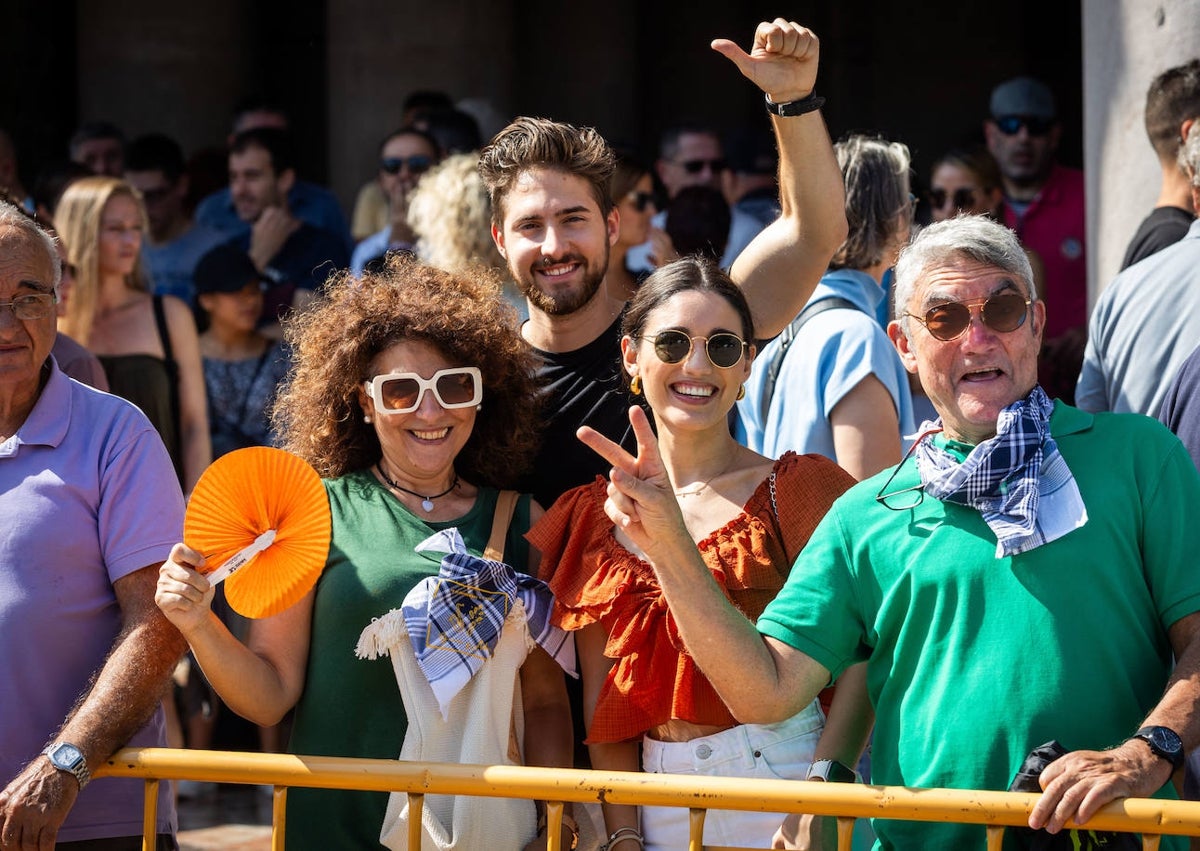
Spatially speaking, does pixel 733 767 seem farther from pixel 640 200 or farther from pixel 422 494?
pixel 640 200

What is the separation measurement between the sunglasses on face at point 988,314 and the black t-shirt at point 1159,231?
80.4 inches

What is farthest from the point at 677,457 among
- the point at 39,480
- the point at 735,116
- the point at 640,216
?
the point at 735,116

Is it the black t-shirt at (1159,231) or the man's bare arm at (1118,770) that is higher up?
the black t-shirt at (1159,231)

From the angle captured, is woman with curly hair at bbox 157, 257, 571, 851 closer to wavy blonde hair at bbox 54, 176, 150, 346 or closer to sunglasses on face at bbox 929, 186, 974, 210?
wavy blonde hair at bbox 54, 176, 150, 346

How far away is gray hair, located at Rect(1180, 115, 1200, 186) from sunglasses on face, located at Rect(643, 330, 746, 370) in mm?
1781

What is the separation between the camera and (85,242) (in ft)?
19.5

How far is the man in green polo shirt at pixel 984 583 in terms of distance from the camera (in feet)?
9.19

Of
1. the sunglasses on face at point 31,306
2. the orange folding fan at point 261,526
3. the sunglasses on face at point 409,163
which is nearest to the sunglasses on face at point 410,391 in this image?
the orange folding fan at point 261,526

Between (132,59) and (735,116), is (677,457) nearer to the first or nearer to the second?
(132,59)

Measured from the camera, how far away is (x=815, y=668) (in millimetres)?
3004

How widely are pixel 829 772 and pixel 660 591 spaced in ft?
1.66

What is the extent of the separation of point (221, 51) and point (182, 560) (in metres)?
8.61

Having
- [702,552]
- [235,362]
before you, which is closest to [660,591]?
[702,552]

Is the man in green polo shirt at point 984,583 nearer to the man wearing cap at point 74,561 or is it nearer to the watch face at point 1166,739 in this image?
the watch face at point 1166,739
